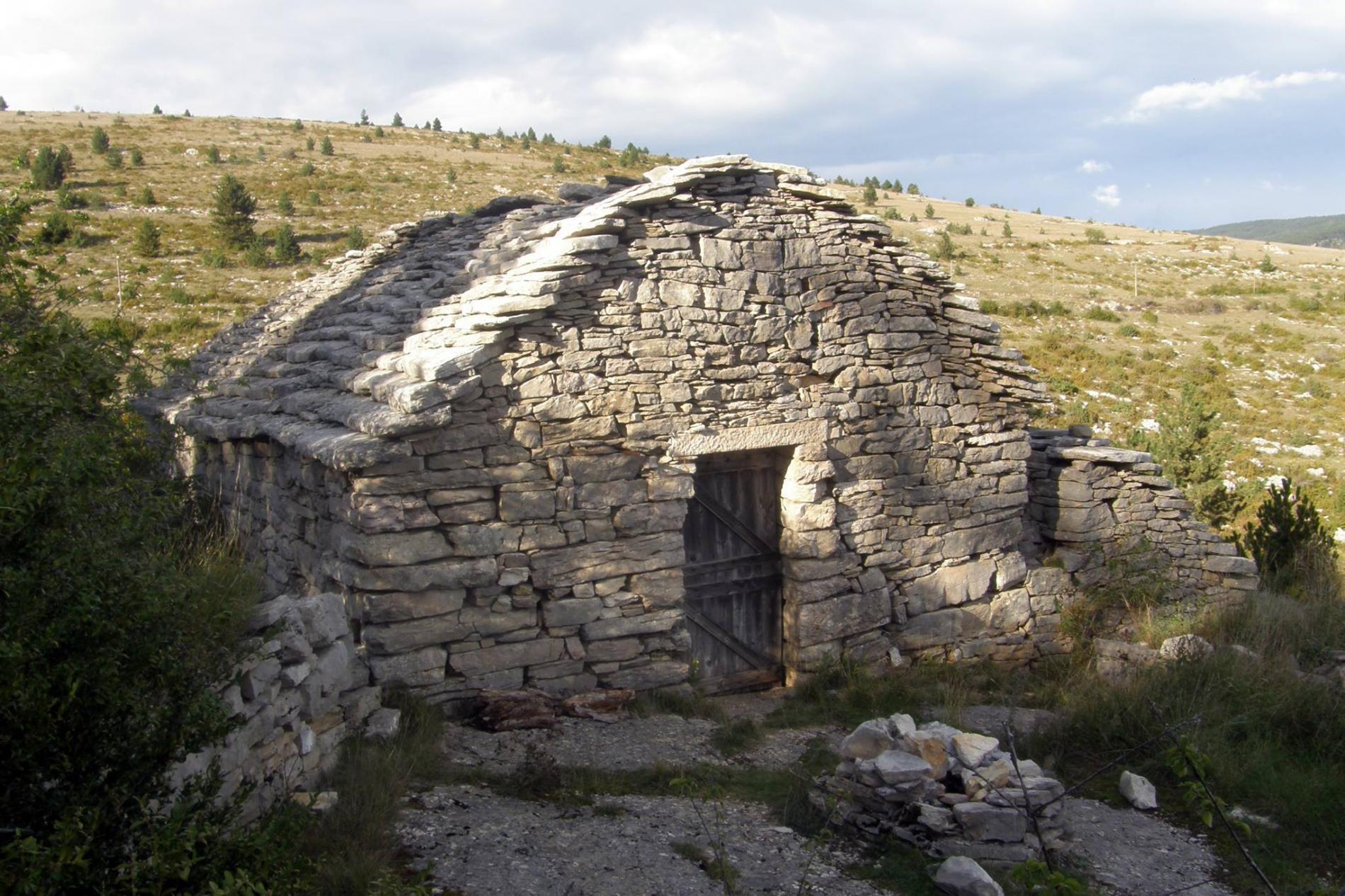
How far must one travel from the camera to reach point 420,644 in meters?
6.14

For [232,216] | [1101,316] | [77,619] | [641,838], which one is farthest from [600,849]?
[1101,316]

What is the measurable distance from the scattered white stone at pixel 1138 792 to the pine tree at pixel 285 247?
21744 millimetres

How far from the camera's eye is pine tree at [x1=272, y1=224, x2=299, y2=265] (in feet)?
75.0

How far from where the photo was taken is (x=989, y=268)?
29.4 metres

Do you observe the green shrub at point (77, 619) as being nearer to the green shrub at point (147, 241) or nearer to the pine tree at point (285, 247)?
→ the pine tree at point (285, 247)

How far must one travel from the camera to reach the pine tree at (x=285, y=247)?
2288cm

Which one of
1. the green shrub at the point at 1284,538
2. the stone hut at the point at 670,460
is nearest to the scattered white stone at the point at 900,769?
the stone hut at the point at 670,460

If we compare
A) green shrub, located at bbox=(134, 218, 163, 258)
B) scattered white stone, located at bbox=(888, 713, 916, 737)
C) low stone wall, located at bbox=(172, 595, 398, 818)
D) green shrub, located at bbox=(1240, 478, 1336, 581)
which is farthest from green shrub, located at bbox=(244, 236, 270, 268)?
scattered white stone, located at bbox=(888, 713, 916, 737)

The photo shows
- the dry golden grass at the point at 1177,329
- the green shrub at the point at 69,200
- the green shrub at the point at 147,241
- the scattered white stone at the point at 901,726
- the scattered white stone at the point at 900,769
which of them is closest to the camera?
the scattered white stone at the point at 900,769

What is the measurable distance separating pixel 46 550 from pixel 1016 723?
21.1 ft

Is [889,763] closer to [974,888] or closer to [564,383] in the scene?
[974,888]

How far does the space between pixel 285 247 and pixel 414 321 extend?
17384mm

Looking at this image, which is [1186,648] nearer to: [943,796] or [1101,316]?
[943,796]

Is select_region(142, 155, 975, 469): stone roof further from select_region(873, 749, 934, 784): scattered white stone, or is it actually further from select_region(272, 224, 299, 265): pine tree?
select_region(272, 224, 299, 265): pine tree
